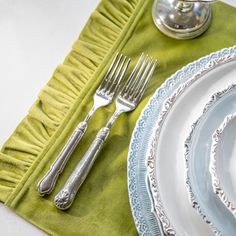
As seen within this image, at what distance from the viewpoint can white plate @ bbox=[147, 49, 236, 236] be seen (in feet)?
1.92

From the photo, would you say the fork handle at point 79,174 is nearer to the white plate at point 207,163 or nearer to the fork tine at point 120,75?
the fork tine at point 120,75

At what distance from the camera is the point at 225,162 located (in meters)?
0.59

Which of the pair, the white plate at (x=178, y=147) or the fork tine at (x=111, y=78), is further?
the fork tine at (x=111, y=78)

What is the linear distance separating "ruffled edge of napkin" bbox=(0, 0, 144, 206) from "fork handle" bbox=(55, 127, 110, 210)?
2.2 inches

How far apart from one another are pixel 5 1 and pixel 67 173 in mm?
347

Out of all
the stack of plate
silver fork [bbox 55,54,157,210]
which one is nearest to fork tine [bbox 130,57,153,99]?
silver fork [bbox 55,54,157,210]

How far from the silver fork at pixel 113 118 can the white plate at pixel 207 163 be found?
0.17 metres

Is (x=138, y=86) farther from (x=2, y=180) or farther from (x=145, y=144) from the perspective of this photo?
(x=2, y=180)

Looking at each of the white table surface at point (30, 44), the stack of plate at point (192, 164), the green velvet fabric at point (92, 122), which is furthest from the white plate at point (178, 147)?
the white table surface at point (30, 44)

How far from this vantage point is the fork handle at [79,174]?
69 centimetres

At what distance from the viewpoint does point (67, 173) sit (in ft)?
2.34

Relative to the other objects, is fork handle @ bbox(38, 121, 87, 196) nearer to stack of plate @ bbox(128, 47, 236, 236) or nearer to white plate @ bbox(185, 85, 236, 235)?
stack of plate @ bbox(128, 47, 236, 236)

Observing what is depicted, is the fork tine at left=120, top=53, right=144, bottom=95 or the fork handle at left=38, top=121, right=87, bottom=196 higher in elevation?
the fork tine at left=120, top=53, right=144, bottom=95

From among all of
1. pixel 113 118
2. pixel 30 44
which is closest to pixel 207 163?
pixel 113 118
